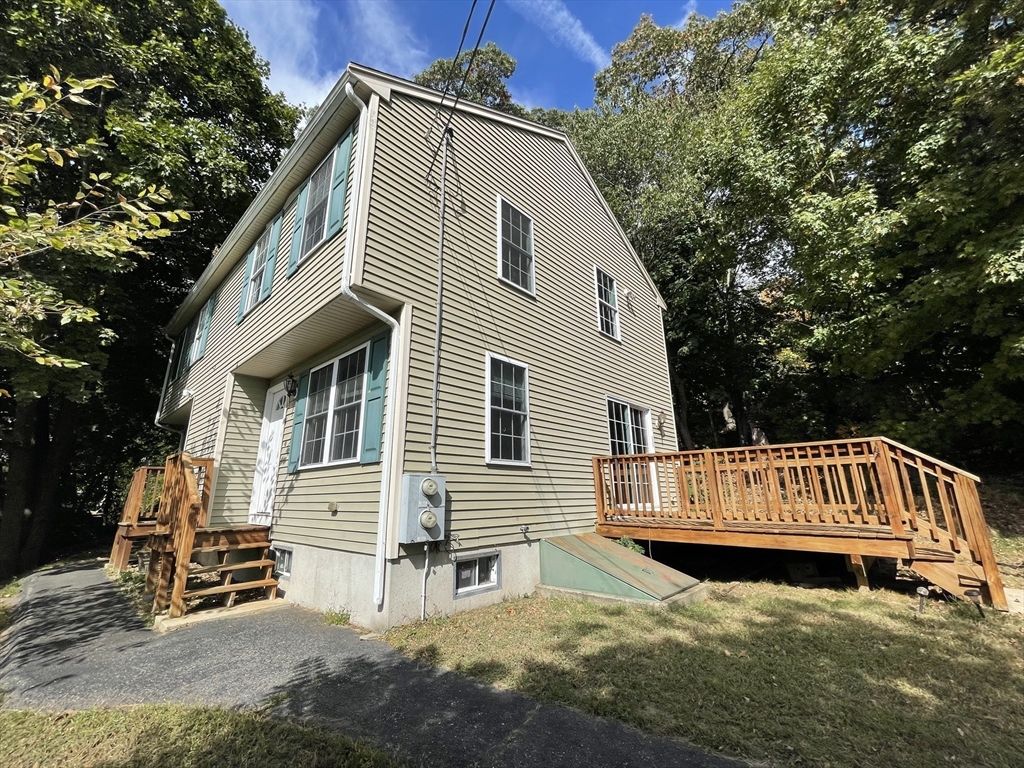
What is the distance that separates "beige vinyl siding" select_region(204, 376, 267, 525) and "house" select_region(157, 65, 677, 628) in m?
0.03

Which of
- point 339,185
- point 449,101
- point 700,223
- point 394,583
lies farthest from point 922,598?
point 700,223

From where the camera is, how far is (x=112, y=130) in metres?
10.9

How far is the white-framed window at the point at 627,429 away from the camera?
9.49 m

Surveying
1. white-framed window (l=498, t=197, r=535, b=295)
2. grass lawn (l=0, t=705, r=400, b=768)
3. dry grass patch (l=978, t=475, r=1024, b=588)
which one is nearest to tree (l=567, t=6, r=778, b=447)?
dry grass patch (l=978, t=475, r=1024, b=588)

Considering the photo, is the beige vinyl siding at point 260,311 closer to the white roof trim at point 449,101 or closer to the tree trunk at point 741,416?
the white roof trim at point 449,101

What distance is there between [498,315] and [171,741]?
5917mm

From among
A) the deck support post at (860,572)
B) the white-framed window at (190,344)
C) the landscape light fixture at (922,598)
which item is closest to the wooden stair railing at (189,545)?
the white-framed window at (190,344)

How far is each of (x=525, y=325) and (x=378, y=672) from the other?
545cm

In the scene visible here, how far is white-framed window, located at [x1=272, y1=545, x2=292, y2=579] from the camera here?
6604 millimetres

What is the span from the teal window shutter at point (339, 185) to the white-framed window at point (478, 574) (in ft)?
15.3

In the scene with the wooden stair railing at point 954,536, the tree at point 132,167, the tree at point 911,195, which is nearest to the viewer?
the wooden stair railing at point 954,536

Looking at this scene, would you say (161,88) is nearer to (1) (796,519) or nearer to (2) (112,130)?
(2) (112,130)

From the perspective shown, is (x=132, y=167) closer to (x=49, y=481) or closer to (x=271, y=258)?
(x=271, y=258)

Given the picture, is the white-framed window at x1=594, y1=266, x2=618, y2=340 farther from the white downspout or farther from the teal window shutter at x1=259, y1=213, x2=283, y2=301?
the teal window shutter at x1=259, y1=213, x2=283, y2=301
